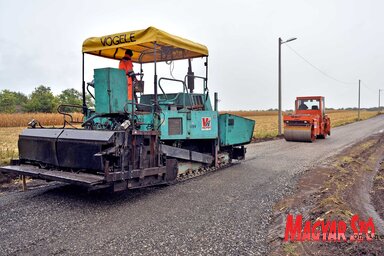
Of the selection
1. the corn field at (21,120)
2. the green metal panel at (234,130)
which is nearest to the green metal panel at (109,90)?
the green metal panel at (234,130)

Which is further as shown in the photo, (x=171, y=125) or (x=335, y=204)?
(x=171, y=125)

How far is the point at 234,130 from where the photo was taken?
872 cm

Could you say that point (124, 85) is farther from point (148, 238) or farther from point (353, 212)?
point (353, 212)

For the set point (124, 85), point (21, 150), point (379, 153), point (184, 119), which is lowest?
point (379, 153)

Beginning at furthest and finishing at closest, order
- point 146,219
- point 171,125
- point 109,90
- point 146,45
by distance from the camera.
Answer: point 146,45 → point 171,125 → point 109,90 → point 146,219

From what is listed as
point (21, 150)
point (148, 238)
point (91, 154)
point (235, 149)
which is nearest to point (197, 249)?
point (148, 238)

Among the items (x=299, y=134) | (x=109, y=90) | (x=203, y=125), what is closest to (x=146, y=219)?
(x=109, y=90)

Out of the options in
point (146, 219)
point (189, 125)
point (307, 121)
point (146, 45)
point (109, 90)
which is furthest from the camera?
point (307, 121)

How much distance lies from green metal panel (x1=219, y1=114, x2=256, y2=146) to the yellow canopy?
166 centimetres

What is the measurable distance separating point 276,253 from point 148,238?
1.42m

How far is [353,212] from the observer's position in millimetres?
4910

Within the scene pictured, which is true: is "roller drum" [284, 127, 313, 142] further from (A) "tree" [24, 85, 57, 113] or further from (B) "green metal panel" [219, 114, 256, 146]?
(A) "tree" [24, 85, 57, 113]

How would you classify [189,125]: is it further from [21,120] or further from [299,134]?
[21,120]

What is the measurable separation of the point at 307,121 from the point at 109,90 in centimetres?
1191
